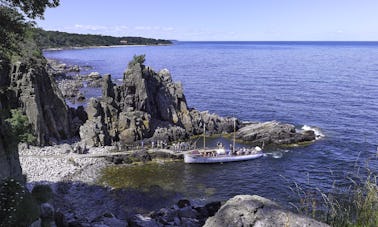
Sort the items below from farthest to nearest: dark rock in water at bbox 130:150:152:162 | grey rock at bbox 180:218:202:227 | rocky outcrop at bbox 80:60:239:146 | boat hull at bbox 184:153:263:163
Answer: rocky outcrop at bbox 80:60:239:146 → boat hull at bbox 184:153:263:163 → dark rock in water at bbox 130:150:152:162 → grey rock at bbox 180:218:202:227

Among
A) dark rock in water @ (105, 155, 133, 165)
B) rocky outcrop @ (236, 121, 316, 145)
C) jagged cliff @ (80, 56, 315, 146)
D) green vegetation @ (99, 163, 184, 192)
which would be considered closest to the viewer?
green vegetation @ (99, 163, 184, 192)

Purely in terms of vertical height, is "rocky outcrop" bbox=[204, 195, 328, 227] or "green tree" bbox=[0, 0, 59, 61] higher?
"green tree" bbox=[0, 0, 59, 61]

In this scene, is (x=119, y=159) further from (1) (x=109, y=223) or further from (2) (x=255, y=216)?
(2) (x=255, y=216)

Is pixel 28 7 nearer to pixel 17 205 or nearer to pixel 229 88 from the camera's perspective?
pixel 17 205

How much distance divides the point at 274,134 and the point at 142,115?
67.7 ft

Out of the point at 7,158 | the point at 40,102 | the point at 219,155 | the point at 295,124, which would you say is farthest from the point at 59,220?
the point at 295,124

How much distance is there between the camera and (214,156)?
154 ft

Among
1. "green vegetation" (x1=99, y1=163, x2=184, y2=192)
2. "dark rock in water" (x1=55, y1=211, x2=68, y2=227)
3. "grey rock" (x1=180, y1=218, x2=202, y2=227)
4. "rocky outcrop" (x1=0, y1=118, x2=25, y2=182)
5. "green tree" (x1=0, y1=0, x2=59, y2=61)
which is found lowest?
"green vegetation" (x1=99, y1=163, x2=184, y2=192)

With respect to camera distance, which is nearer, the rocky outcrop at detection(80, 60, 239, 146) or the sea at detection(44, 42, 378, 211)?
the sea at detection(44, 42, 378, 211)

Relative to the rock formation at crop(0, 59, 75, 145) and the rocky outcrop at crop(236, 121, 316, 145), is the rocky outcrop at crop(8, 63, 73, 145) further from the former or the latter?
the rocky outcrop at crop(236, 121, 316, 145)

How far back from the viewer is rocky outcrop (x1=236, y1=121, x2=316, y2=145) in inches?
2146

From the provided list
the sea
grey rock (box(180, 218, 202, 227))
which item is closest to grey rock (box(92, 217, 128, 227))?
grey rock (box(180, 218, 202, 227))

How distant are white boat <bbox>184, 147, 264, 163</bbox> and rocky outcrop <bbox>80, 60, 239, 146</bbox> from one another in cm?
875

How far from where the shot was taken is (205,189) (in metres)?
38.5
